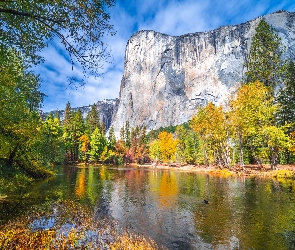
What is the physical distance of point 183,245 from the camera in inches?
420

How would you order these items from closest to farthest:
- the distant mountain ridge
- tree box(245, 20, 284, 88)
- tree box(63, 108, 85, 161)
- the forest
→ the forest
tree box(245, 20, 284, 88)
tree box(63, 108, 85, 161)
the distant mountain ridge

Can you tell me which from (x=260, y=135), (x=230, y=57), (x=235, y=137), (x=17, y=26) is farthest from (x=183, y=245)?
(x=230, y=57)

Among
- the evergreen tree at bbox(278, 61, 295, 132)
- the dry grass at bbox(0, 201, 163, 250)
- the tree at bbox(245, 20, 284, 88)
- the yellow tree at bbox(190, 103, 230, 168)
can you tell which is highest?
the tree at bbox(245, 20, 284, 88)

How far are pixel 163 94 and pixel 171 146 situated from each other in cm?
10709

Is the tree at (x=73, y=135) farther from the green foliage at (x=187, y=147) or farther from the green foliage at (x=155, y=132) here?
the green foliage at (x=155, y=132)

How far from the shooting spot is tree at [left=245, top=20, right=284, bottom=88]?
153ft

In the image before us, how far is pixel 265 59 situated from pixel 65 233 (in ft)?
158

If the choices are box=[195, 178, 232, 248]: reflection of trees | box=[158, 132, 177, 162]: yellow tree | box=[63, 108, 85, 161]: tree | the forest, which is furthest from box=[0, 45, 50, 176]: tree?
box=[158, 132, 177, 162]: yellow tree

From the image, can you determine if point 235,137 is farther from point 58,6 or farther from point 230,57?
point 230,57

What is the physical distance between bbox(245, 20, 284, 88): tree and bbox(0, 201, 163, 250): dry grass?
4375 centimetres

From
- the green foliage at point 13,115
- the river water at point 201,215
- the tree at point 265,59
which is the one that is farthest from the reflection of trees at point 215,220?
the tree at point 265,59

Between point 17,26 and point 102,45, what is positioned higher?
point 17,26

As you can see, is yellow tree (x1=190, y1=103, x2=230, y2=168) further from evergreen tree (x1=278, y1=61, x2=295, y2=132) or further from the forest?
evergreen tree (x1=278, y1=61, x2=295, y2=132)

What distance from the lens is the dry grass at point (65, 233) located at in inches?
364
